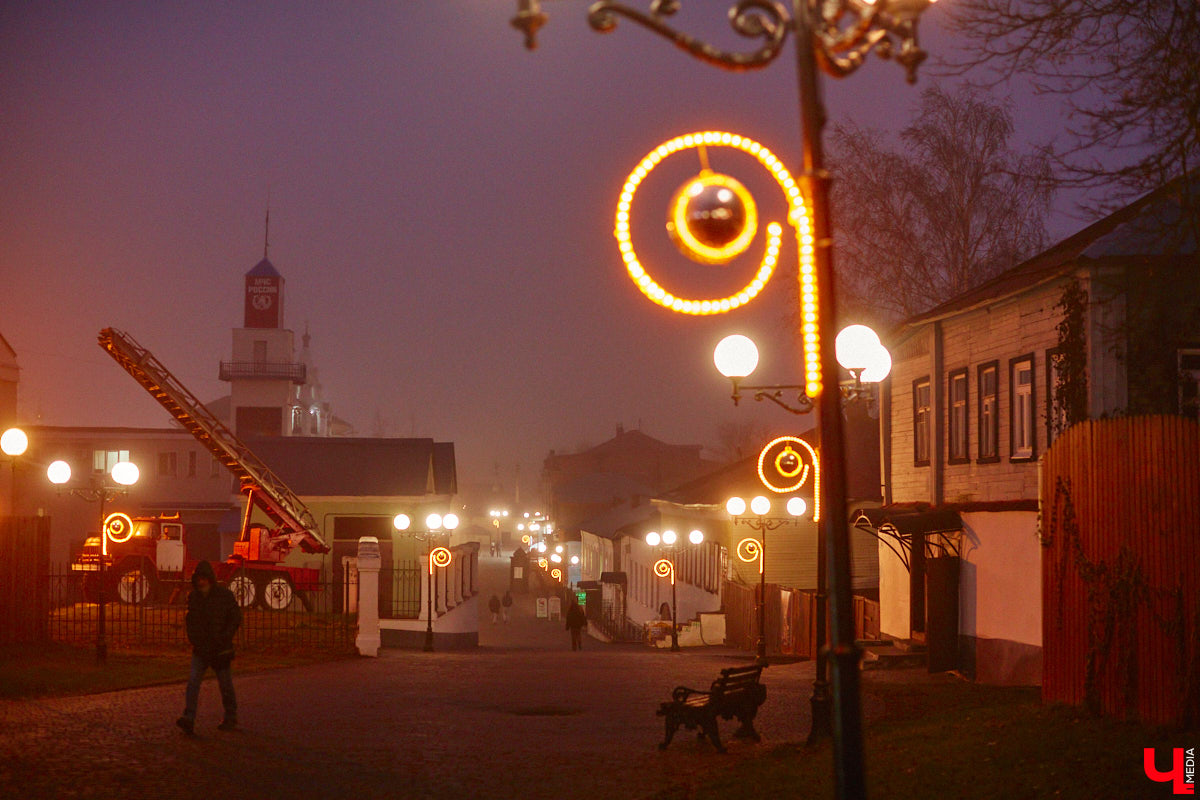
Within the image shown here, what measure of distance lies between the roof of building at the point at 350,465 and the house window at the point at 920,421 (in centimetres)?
3187

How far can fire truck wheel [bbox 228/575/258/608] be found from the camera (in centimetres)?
3272

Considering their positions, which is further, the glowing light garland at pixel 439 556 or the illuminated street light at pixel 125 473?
the glowing light garland at pixel 439 556

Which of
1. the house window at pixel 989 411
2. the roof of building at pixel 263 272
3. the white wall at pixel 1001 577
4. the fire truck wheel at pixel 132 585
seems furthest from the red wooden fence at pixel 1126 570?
the roof of building at pixel 263 272

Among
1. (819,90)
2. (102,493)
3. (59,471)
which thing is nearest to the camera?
(819,90)

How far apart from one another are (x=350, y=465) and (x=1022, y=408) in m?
37.8

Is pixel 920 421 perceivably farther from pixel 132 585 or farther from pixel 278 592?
pixel 132 585

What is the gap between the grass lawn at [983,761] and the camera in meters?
8.99

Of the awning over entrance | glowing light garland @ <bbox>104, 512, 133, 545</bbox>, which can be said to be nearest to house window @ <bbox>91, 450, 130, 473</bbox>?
glowing light garland @ <bbox>104, 512, 133, 545</bbox>

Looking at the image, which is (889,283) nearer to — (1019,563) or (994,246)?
(994,246)

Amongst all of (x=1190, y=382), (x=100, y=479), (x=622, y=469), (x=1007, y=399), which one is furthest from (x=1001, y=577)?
(x=622, y=469)

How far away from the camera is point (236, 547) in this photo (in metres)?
35.3

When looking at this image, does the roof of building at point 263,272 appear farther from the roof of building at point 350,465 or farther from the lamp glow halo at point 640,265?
the lamp glow halo at point 640,265

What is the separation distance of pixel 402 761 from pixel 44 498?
174 ft

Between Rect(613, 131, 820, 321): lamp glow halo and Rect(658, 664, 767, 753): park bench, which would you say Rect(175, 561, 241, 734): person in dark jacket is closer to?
Rect(658, 664, 767, 753): park bench
